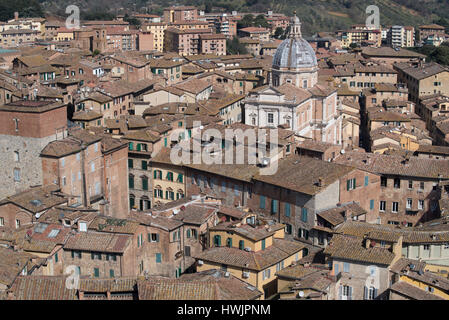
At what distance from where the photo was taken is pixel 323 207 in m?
40.7

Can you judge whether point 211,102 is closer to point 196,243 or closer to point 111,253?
point 196,243

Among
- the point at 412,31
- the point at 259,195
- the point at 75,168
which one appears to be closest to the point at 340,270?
the point at 259,195

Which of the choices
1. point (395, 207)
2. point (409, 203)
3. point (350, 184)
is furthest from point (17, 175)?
point (409, 203)

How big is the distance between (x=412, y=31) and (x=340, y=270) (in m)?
103

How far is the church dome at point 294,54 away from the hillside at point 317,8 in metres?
82.5

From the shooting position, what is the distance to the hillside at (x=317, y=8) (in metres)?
155

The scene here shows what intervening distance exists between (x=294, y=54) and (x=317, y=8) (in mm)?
100083

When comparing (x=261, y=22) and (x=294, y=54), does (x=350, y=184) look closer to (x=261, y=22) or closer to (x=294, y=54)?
(x=294, y=54)

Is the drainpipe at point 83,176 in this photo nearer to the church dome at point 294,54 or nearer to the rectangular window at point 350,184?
the rectangular window at point 350,184

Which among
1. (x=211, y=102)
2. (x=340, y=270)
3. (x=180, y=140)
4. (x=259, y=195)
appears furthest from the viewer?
(x=211, y=102)

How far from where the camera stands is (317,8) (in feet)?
529

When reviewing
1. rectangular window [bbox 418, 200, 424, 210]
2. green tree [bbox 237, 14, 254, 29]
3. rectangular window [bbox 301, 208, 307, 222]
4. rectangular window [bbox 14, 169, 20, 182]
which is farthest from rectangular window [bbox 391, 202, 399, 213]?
green tree [bbox 237, 14, 254, 29]

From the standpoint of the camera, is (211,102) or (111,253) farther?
(211,102)

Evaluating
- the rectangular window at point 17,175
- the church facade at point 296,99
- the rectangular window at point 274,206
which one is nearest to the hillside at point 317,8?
the church facade at point 296,99
